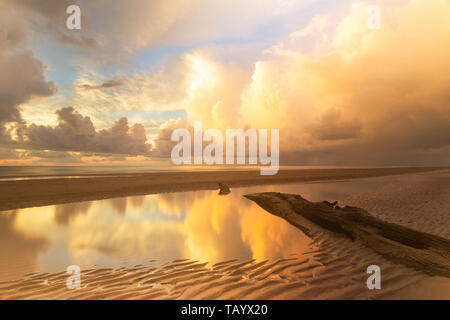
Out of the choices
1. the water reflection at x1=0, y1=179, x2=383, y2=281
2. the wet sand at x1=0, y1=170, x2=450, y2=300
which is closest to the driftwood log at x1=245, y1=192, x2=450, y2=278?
the wet sand at x1=0, y1=170, x2=450, y2=300

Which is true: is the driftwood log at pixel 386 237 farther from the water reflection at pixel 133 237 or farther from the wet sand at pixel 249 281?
the water reflection at pixel 133 237

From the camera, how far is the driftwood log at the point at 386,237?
553cm

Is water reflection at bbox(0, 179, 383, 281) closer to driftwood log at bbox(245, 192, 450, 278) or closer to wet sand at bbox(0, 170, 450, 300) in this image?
wet sand at bbox(0, 170, 450, 300)

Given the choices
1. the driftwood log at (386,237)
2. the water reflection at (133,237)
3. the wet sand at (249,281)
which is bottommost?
the water reflection at (133,237)

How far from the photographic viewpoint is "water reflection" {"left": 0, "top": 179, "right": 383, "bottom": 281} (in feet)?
21.2

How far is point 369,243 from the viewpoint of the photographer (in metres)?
7.07

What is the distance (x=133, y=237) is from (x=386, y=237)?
379 inches

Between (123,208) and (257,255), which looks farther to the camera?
(123,208)

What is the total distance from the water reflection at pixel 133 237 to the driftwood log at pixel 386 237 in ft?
5.06

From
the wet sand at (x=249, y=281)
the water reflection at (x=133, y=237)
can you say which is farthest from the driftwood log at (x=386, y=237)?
the water reflection at (x=133, y=237)

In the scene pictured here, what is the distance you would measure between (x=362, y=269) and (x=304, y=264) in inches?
60.3

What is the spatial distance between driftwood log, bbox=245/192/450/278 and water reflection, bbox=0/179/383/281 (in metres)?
1.54
